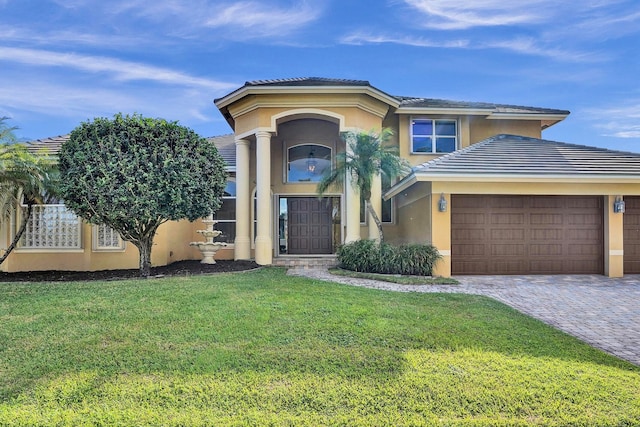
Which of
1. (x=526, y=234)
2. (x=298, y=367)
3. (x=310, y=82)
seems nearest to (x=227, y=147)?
(x=310, y=82)

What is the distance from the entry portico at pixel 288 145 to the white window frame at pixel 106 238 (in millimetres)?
3990

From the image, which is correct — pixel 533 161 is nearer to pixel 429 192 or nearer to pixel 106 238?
pixel 429 192

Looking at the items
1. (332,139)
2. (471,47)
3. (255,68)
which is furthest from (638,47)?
(255,68)

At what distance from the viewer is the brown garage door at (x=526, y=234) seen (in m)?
11.3

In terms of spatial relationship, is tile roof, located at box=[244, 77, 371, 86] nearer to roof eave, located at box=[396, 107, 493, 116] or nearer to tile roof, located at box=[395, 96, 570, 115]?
tile roof, located at box=[395, 96, 570, 115]

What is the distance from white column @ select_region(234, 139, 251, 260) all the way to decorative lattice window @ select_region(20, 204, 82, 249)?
17.9 ft

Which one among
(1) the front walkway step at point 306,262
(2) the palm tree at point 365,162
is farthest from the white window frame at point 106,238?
(2) the palm tree at point 365,162

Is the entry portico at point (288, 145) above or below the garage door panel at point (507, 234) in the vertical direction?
above

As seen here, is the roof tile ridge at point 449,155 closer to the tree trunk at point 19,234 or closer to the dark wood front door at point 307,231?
the dark wood front door at point 307,231

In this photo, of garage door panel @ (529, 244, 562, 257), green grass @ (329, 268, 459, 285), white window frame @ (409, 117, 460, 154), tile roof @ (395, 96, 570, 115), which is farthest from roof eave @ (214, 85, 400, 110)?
garage door panel @ (529, 244, 562, 257)

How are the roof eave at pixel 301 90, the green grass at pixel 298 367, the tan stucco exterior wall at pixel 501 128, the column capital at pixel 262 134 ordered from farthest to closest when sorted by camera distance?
the tan stucco exterior wall at pixel 501 128
the column capital at pixel 262 134
the roof eave at pixel 301 90
the green grass at pixel 298 367

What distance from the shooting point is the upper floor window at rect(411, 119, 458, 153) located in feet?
52.1

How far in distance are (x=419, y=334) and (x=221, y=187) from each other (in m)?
8.19

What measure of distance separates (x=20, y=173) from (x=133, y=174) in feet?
13.0
